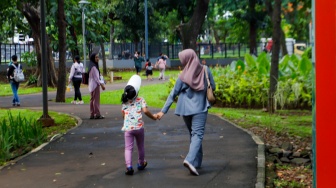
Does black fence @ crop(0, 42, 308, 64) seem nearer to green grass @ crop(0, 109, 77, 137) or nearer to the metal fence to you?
the metal fence

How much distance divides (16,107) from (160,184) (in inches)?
592

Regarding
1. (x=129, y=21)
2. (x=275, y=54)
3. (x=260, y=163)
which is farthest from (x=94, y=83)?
(x=129, y=21)

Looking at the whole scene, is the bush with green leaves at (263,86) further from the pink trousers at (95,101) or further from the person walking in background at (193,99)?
the person walking in background at (193,99)

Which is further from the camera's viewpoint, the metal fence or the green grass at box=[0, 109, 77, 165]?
the metal fence

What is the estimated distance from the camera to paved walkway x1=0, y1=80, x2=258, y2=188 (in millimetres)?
8719

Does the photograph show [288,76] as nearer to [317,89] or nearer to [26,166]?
[26,166]

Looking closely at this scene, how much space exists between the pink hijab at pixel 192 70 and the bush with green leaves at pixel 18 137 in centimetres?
353

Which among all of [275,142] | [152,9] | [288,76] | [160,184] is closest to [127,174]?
[160,184]

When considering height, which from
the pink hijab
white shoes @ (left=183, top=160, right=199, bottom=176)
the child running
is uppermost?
the pink hijab

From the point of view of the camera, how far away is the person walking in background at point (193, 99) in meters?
8.88

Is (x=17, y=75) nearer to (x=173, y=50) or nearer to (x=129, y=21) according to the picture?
(x=129, y=21)

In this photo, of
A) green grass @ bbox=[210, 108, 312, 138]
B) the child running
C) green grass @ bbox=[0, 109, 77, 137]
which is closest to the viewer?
the child running

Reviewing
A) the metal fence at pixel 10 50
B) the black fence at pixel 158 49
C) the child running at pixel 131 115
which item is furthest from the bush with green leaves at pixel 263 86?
the black fence at pixel 158 49

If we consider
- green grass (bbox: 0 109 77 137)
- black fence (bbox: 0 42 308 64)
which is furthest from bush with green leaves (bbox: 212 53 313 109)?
black fence (bbox: 0 42 308 64)
